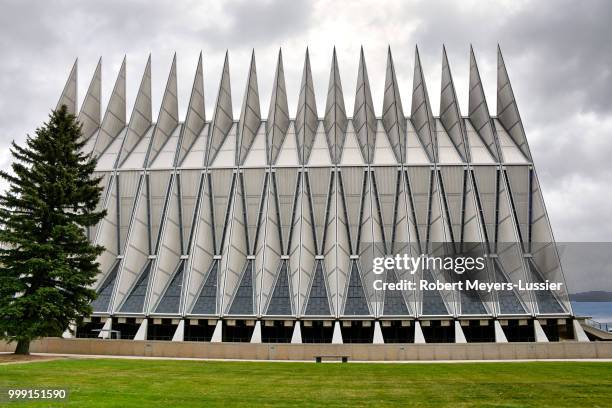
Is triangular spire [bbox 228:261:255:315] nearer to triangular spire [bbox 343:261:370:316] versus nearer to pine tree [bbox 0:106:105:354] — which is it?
triangular spire [bbox 343:261:370:316]

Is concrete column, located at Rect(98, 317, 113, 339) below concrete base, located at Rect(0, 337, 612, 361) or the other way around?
the other way around

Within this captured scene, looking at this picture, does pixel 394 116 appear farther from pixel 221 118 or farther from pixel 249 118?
pixel 221 118

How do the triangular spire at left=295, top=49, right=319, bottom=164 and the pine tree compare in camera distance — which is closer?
the pine tree

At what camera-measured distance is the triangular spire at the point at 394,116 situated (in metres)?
41.3

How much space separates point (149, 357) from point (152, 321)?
736 cm

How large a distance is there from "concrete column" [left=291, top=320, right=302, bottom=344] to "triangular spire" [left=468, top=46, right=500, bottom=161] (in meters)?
23.9

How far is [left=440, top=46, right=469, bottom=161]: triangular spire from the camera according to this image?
1649 inches

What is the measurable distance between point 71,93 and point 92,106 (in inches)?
91.5

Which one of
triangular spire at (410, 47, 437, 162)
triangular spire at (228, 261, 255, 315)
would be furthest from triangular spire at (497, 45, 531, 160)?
triangular spire at (228, 261, 255, 315)

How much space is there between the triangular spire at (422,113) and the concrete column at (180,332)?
25.5 meters

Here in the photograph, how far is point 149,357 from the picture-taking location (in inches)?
1078

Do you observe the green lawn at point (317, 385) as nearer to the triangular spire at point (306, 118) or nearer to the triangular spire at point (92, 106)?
the triangular spire at point (306, 118)

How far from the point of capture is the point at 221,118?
4503cm

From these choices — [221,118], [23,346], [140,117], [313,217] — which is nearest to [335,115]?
[313,217]
